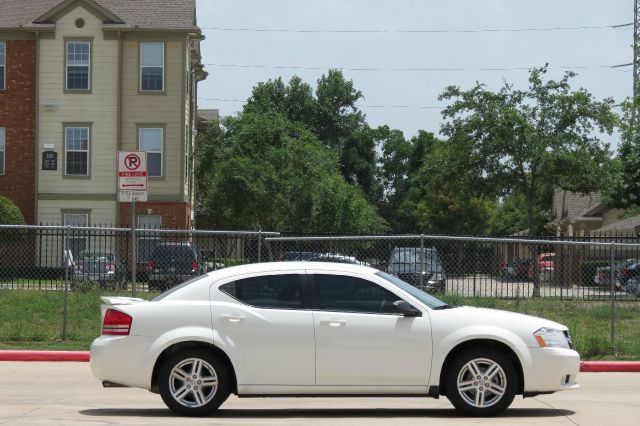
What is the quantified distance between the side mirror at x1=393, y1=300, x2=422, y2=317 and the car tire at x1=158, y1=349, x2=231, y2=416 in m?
1.83

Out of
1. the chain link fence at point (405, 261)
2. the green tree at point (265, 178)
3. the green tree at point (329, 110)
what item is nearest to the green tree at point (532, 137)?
the green tree at point (265, 178)

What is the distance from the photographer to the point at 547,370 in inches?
440

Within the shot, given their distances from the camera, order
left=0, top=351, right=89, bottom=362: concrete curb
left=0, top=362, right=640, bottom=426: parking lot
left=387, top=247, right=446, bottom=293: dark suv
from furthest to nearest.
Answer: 1. left=387, top=247, right=446, bottom=293: dark suv
2. left=0, top=351, right=89, bottom=362: concrete curb
3. left=0, top=362, right=640, bottom=426: parking lot

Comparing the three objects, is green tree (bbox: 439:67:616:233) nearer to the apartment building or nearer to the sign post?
the apartment building

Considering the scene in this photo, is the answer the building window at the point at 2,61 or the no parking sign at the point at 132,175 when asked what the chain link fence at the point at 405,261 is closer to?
the no parking sign at the point at 132,175

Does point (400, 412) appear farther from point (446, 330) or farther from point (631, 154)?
point (631, 154)

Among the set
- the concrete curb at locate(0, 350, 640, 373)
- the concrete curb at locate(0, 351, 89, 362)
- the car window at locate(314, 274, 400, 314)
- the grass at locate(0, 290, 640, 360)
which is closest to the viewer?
the car window at locate(314, 274, 400, 314)

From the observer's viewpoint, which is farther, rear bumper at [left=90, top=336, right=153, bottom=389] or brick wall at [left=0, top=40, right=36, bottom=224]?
brick wall at [left=0, top=40, right=36, bottom=224]

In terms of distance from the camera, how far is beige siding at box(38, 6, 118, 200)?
4222cm

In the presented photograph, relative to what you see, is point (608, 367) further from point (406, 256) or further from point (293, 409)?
point (293, 409)

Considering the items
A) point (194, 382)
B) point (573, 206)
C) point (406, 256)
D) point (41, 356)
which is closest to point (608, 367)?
point (406, 256)

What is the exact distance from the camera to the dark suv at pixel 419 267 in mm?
19703

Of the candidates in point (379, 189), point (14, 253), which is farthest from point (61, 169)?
point (379, 189)

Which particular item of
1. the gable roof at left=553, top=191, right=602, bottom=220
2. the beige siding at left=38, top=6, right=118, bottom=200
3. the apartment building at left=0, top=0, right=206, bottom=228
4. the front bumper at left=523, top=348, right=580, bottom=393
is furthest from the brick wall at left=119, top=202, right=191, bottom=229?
the front bumper at left=523, top=348, right=580, bottom=393
